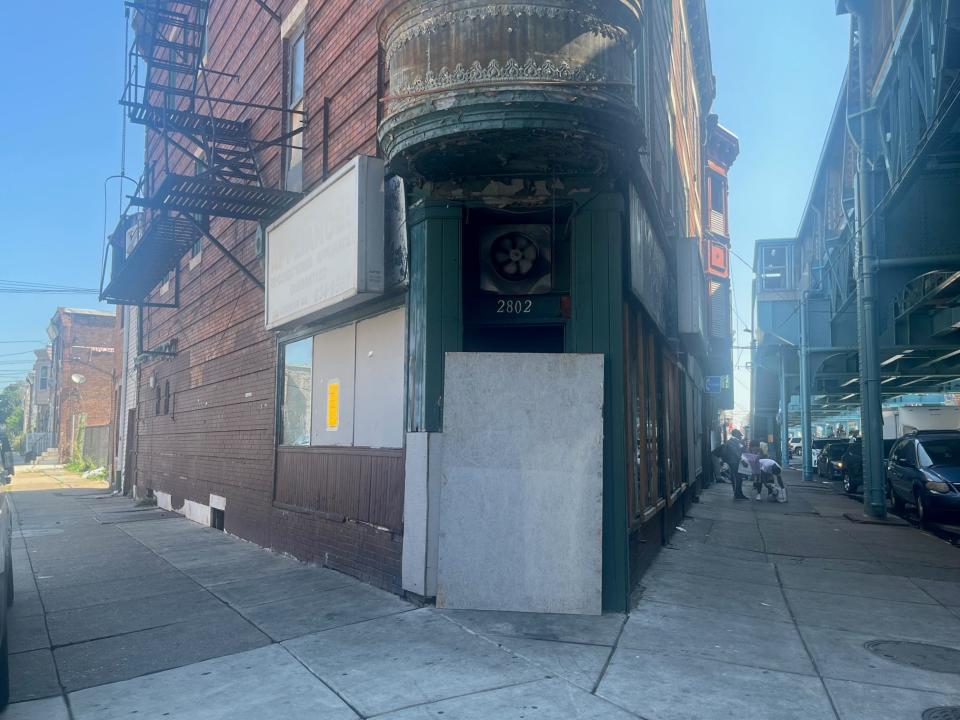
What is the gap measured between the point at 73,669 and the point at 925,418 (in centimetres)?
3624

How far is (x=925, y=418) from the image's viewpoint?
111 feet

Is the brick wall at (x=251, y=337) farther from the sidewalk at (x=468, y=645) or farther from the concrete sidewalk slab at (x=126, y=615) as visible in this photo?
the concrete sidewalk slab at (x=126, y=615)

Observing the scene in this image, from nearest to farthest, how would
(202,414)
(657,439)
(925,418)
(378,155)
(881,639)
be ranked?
(881,639) < (378,155) < (657,439) < (202,414) < (925,418)

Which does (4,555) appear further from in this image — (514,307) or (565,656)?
(514,307)

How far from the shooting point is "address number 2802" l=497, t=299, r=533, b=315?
7379 millimetres

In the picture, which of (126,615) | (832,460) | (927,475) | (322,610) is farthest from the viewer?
(832,460)

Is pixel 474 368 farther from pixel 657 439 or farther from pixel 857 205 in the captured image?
pixel 857 205

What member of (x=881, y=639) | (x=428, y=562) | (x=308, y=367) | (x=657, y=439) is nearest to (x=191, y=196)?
(x=308, y=367)

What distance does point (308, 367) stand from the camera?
10273 millimetres

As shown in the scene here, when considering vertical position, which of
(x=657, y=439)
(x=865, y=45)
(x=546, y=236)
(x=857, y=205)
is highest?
(x=865, y=45)

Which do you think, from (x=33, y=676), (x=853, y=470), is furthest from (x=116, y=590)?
(x=853, y=470)

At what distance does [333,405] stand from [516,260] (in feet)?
10.8

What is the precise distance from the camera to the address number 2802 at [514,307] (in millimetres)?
7379

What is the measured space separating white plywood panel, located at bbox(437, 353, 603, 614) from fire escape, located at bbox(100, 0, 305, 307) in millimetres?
5176
